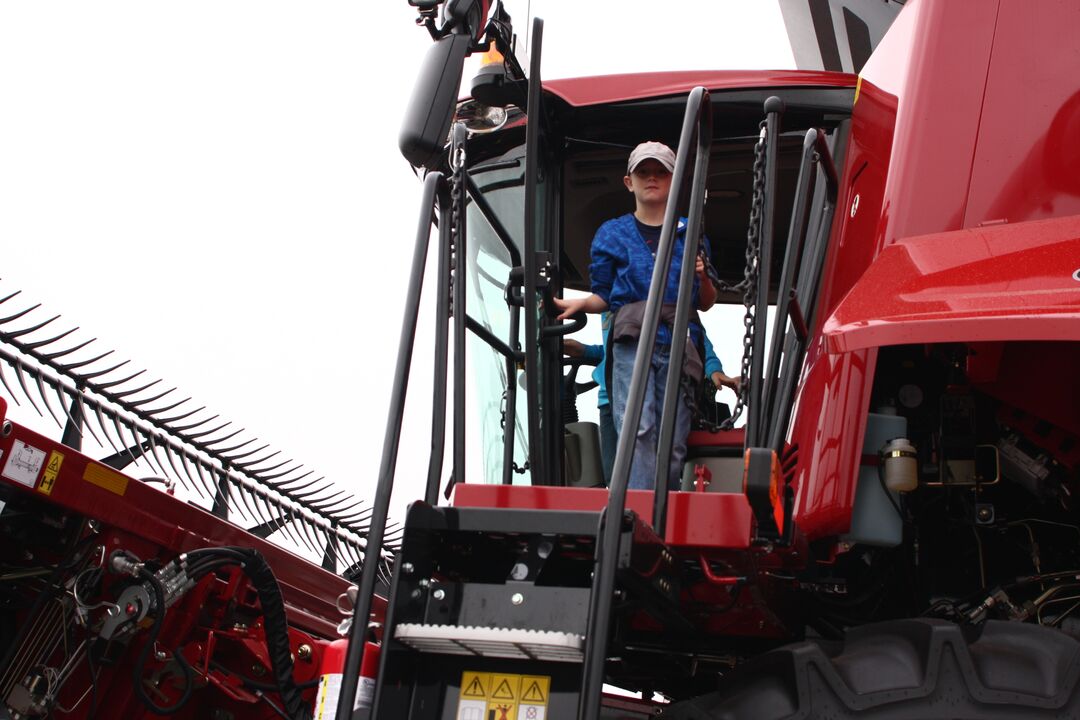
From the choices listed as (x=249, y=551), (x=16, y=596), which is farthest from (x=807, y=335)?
(x=16, y=596)

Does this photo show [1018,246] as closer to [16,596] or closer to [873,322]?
[873,322]

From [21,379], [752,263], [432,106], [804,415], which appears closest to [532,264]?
[432,106]

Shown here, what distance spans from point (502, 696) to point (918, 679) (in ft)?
2.77

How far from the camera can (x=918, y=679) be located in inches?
92.4

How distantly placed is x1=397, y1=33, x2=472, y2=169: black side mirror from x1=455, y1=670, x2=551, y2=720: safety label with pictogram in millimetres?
1203

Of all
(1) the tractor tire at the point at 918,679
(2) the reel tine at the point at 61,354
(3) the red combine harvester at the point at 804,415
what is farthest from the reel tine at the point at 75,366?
(1) the tractor tire at the point at 918,679

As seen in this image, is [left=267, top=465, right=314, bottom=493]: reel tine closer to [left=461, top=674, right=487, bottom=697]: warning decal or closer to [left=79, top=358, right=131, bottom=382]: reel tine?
[left=79, top=358, right=131, bottom=382]: reel tine

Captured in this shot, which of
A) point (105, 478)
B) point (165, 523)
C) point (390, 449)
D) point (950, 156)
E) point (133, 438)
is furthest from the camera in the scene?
point (133, 438)

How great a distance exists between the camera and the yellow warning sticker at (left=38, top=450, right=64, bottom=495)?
3424 mm

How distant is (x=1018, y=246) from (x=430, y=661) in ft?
5.05

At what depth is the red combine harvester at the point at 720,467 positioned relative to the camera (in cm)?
236

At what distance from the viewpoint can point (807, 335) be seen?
10.5 feet

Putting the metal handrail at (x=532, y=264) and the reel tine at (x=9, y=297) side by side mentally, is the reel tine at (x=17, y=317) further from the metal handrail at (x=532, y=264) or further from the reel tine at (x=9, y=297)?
the metal handrail at (x=532, y=264)

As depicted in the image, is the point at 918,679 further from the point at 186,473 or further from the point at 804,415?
the point at 186,473
